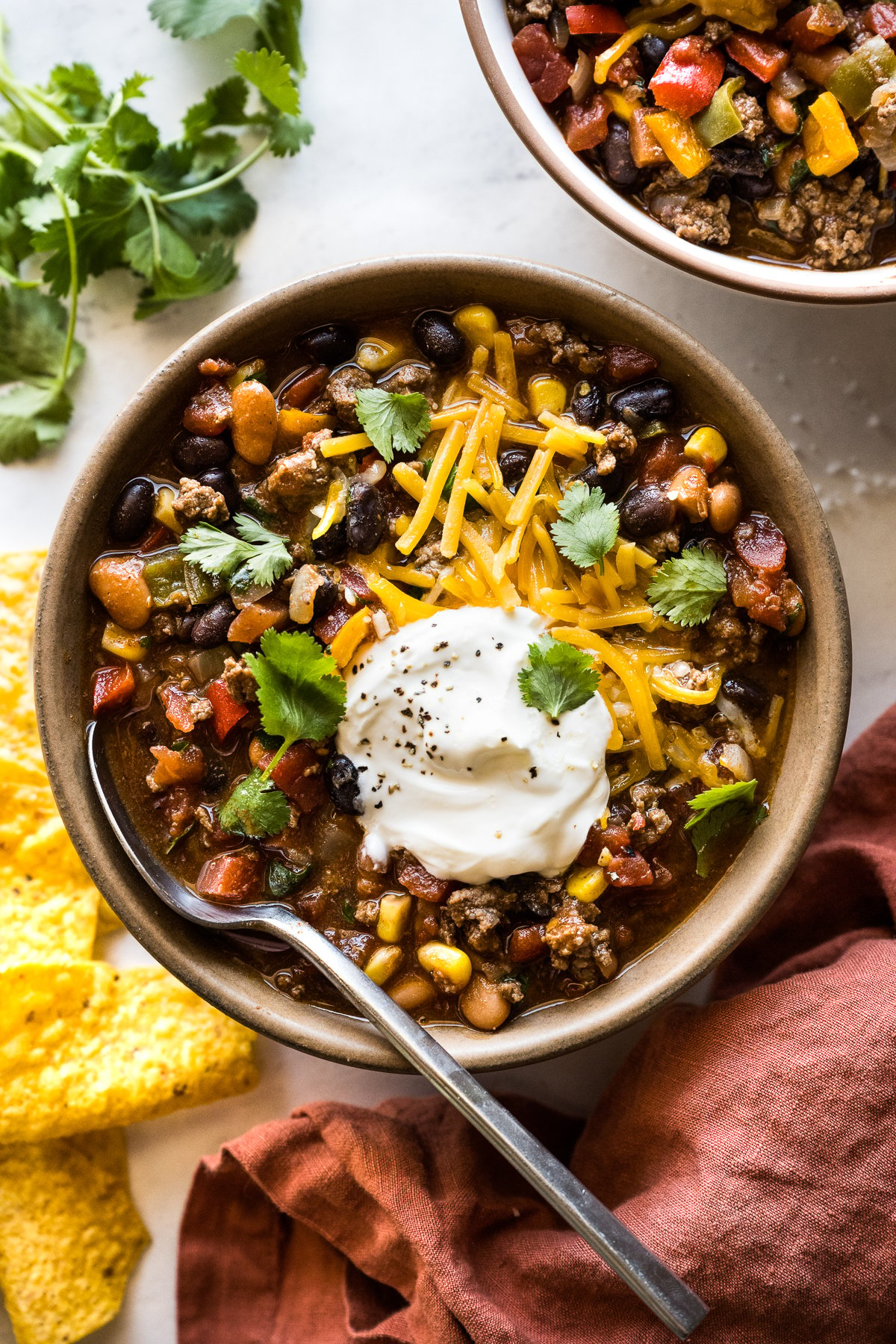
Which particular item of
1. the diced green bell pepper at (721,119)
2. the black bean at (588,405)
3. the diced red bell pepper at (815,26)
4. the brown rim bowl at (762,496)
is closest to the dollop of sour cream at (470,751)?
the brown rim bowl at (762,496)

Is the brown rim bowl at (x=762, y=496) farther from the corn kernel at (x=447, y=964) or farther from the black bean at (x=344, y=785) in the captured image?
the black bean at (x=344, y=785)

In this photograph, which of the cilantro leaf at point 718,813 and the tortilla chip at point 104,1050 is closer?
the cilantro leaf at point 718,813

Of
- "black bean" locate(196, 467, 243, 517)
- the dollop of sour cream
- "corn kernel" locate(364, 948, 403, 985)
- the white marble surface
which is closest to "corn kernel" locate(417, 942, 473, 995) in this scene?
"corn kernel" locate(364, 948, 403, 985)

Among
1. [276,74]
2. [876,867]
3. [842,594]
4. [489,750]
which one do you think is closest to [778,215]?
[842,594]

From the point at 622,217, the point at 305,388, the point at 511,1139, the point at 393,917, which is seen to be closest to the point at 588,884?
the point at 393,917

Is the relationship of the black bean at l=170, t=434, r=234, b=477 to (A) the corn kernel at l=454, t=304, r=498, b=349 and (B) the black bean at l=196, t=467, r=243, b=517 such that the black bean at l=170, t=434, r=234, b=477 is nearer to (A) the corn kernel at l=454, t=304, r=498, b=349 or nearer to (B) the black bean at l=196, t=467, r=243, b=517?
(B) the black bean at l=196, t=467, r=243, b=517

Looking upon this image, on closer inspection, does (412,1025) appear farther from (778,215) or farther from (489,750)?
(778,215)
